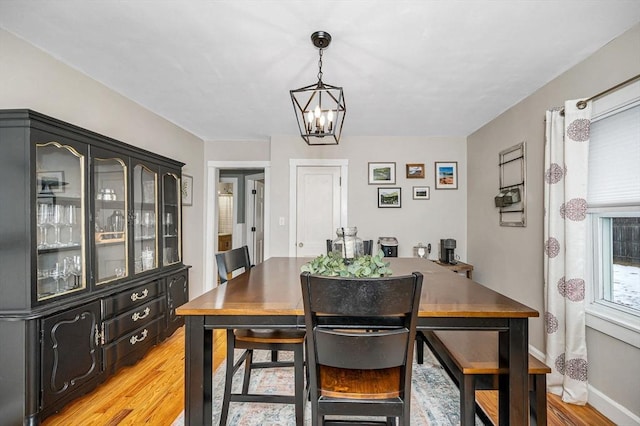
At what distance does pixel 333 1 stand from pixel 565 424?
2.75 metres

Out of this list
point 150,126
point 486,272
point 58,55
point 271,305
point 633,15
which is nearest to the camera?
point 271,305

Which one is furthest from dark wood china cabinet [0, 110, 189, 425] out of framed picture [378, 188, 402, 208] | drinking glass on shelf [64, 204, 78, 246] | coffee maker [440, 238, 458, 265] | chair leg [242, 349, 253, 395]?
coffee maker [440, 238, 458, 265]

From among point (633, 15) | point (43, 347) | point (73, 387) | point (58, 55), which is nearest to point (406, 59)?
point (633, 15)

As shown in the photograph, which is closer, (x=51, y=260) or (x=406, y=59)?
(x=51, y=260)

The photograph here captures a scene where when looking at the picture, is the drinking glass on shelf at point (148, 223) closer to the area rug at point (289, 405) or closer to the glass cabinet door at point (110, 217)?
the glass cabinet door at point (110, 217)

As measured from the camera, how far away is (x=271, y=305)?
1.30 meters

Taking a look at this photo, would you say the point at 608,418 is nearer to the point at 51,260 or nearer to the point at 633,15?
the point at 633,15

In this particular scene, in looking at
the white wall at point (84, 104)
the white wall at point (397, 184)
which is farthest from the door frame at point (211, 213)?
the white wall at point (397, 184)

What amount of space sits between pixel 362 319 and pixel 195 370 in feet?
2.42

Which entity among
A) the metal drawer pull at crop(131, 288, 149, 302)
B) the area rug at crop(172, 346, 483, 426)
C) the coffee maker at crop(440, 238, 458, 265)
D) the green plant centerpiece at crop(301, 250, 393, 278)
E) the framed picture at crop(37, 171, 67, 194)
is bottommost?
the area rug at crop(172, 346, 483, 426)

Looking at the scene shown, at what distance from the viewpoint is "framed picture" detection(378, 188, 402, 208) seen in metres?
4.24

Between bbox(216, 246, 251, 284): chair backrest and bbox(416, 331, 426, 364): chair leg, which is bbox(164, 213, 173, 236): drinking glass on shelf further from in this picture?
bbox(416, 331, 426, 364): chair leg

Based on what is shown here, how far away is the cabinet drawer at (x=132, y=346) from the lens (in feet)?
7.45

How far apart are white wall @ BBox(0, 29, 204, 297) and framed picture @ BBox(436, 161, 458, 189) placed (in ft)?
10.9
